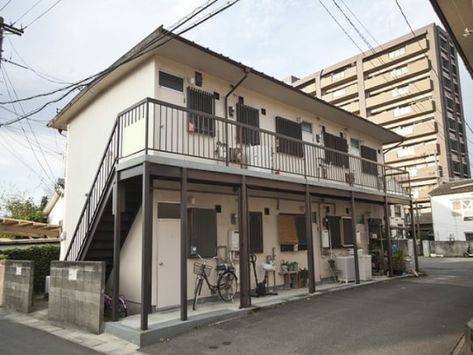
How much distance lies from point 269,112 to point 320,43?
3.70m

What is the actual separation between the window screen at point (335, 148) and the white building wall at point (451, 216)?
21.2 meters

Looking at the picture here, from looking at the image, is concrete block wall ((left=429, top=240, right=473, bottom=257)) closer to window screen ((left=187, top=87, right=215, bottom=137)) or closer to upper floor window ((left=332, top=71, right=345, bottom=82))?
upper floor window ((left=332, top=71, right=345, bottom=82))

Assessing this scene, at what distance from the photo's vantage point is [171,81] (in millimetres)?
8633

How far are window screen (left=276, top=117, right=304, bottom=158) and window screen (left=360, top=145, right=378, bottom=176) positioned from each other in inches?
154

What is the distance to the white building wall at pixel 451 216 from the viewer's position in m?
29.8

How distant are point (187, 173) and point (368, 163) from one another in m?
10.3

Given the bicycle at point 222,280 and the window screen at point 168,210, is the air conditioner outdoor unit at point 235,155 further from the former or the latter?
the bicycle at point 222,280

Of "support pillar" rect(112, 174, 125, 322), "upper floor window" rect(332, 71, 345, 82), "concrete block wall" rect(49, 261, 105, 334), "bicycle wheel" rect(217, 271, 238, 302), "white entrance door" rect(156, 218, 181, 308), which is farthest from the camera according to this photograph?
"upper floor window" rect(332, 71, 345, 82)

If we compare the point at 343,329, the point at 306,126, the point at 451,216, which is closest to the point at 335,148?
the point at 306,126

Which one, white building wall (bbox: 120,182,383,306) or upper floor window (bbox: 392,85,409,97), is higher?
upper floor window (bbox: 392,85,409,97)

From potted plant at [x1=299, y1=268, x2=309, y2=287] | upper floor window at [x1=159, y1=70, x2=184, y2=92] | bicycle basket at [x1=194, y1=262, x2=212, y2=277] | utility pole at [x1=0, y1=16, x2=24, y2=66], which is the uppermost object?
utility pole at [x1=0, y1=16, x2=24, y2=66]

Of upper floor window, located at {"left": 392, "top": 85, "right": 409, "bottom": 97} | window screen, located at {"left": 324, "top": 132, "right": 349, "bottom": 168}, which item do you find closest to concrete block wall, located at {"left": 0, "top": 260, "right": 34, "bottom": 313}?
window screen, located at {"left": 324, "top": 132, "right": 349, "bottom": 168}

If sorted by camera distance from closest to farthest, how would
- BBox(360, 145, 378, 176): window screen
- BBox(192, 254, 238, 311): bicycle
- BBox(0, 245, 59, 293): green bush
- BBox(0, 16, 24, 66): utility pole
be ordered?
BBox(192, 254, 238, 311): bicycle
BBox(0, 245, 59, 293): green bush
BBox(0, 16, 24, 66): utility pole
BBox(360, 145, 378, 176): window screen

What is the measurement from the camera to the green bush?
1185cm
